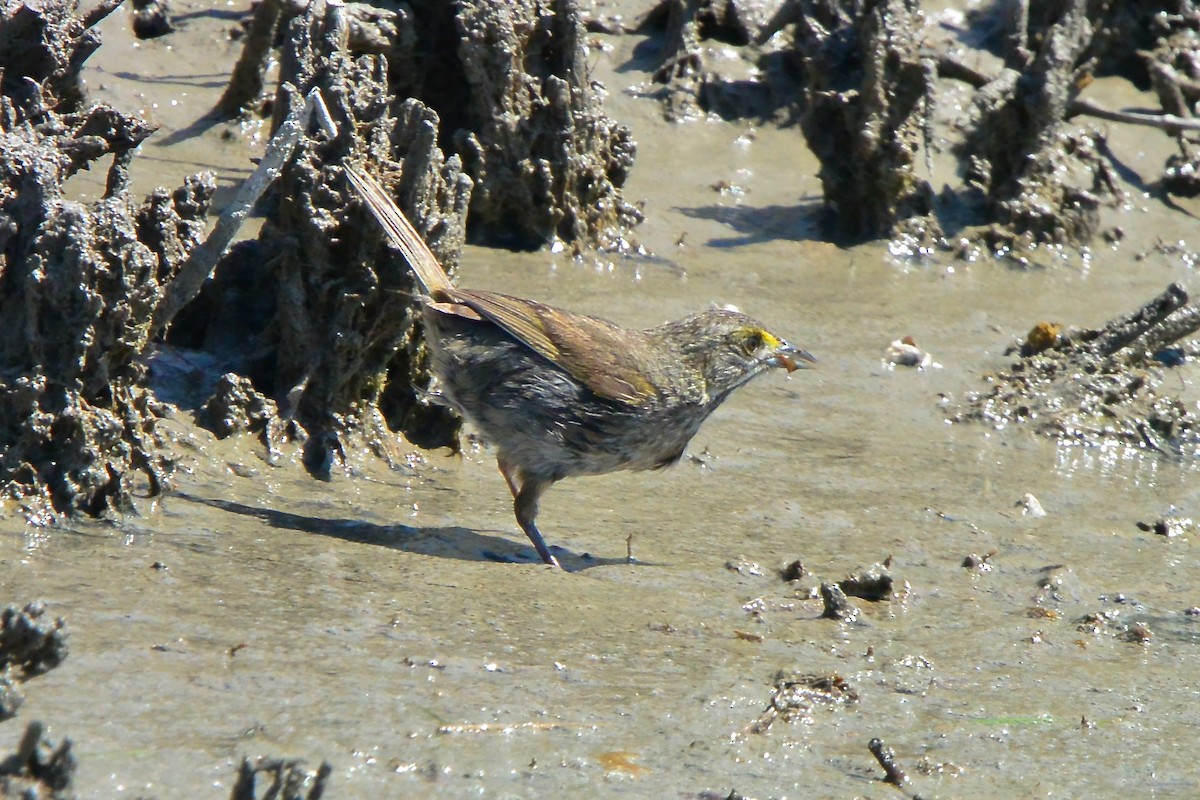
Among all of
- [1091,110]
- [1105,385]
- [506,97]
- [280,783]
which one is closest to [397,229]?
[506,97]

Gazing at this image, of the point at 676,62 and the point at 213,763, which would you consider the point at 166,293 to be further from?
the point at 676,62

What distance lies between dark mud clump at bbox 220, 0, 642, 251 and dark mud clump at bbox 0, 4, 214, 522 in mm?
3656

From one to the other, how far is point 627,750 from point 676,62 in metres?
7.83

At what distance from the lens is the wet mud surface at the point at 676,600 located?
12.9 feet

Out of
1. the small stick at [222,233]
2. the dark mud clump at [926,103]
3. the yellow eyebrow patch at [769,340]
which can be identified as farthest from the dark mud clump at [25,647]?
the dark mud clump at [926,103]

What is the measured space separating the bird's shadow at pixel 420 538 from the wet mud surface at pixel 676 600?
0.02 meters

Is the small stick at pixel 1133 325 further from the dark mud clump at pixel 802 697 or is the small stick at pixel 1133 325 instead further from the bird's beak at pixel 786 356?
the dark mud clump at pixel 802 697

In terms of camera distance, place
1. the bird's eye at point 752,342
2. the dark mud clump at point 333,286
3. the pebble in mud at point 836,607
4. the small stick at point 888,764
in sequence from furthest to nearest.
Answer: the bird's eye at point 752,342
the dark mud clump at point 333,286
the pebble in mud at point 836,607
the small stick at point 888,764

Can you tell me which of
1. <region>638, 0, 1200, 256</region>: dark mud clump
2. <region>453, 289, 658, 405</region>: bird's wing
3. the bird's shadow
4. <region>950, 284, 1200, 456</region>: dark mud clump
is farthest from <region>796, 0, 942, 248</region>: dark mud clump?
the bird's shadow

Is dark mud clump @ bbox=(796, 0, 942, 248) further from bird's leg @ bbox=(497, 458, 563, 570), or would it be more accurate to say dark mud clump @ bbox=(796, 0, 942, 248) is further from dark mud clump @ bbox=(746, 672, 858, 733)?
dark mud clump @ bbox=(746, 672, 858, 733)

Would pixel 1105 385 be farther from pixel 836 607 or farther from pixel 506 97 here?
pixel 506 97

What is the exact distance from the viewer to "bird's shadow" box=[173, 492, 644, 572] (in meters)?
5.61

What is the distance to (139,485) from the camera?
5516 millimetres

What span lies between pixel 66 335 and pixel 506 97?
4366 millimetres
